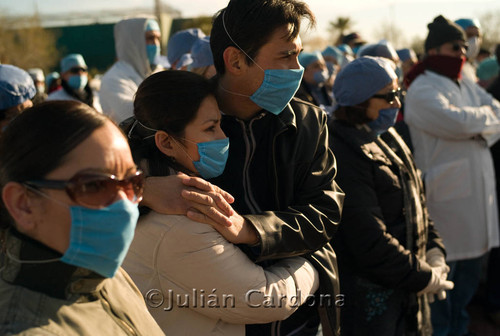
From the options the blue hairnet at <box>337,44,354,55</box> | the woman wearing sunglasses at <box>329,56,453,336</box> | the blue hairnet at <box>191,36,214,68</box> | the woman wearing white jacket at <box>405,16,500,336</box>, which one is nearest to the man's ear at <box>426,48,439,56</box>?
the woman wearing white jacket at <box>405,16,500,336</box>

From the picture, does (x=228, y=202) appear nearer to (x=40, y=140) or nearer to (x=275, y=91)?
(x=275, y=91)

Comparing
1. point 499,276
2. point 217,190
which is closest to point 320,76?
point 499,276

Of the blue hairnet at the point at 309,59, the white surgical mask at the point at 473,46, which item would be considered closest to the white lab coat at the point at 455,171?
the white surgical mask at the point at 473,46

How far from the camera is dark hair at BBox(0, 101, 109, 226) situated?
1418 mm

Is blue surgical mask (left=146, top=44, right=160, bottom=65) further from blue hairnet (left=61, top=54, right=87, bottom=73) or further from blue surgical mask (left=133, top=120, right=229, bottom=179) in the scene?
blue surgical mask (left=133, top=120, right=229, bottom=179)

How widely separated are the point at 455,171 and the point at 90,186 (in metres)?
3.69

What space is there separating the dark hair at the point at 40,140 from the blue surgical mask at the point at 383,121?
2.04 metres

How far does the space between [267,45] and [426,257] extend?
5.70 ft

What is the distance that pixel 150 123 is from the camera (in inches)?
84.8

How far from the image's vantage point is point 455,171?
4.55 m

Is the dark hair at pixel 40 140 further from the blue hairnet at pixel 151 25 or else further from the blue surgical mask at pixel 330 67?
the blue surgical mask at pixel 330 67

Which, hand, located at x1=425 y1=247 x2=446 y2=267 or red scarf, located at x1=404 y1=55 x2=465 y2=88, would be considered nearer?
hand, located at x1=425 y1=247 x2=446 y2=267

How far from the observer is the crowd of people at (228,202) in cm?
144

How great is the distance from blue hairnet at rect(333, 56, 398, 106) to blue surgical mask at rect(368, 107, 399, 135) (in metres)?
0.13
